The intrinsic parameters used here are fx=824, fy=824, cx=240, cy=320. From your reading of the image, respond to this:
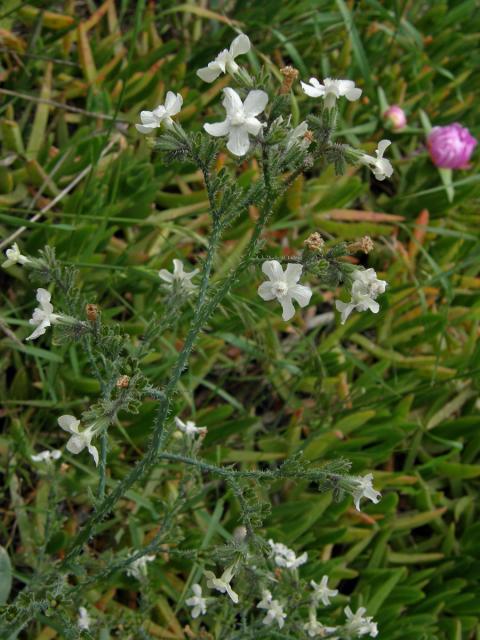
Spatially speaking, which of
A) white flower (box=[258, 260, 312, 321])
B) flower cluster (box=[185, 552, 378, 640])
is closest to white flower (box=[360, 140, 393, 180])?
white flower (box=[258, 260, 312, 321])

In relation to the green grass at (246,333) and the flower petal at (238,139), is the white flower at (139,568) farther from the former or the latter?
the flower petal at (238,139)

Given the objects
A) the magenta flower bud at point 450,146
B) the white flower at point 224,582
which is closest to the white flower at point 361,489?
the white flower at point 224,582

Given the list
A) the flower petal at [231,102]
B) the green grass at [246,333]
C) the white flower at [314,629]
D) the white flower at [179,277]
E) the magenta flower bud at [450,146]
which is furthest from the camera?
the magenta flower bud at [450,146]

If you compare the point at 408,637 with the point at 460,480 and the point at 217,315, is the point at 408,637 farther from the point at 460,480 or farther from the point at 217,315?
the point at 217,315

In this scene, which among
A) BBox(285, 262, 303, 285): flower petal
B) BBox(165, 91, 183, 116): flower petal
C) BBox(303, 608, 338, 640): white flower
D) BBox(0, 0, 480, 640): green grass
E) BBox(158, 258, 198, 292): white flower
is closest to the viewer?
BBox(285, 262, 303, 285): flower petal

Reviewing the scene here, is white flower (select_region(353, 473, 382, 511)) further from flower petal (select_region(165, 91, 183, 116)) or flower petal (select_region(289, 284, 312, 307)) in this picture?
flower petal (select_region(165, 91, 183, 116))

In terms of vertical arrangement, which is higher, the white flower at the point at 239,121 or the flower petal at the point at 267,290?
the white flower at the point at 239,121

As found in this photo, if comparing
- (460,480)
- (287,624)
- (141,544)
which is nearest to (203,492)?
(141,544)
